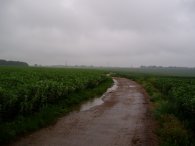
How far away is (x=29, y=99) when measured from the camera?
13742 millimetres

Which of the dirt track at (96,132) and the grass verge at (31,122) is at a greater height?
the grass verge at (31,122)

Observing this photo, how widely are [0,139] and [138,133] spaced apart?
5.88 m

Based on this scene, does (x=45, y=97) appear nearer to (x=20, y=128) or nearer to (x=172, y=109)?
(x=20, y=128)

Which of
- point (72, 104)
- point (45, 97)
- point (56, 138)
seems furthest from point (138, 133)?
point (72, 104)

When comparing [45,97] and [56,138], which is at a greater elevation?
[45,97]

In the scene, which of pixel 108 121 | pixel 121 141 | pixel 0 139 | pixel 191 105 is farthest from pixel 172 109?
pixel 0 139

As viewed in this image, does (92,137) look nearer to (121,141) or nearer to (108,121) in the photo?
(121,141)

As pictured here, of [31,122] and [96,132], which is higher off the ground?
[31,122]

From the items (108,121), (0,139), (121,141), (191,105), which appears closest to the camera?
(0,139)

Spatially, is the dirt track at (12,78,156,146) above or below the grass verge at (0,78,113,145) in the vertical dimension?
below

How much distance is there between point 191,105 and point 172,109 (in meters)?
3.32

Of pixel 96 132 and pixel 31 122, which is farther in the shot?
pixel 31 122

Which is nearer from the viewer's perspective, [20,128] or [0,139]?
[0,139]

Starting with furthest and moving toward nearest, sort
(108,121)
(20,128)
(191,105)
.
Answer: (108,121)
(191,105)
(20,128)
